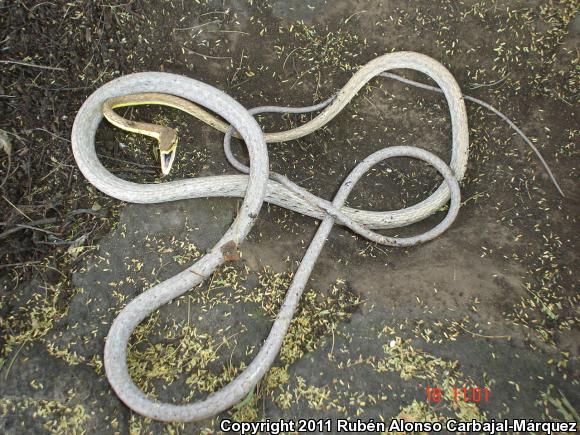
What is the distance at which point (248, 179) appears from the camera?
4129 millimetres

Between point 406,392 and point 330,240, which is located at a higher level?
point 330,240

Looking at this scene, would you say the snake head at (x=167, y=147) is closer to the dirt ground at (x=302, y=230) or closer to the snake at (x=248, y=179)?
the snake at (x=248, y=179)

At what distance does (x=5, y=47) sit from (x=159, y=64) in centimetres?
159

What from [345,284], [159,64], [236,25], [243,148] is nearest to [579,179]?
[345,284]

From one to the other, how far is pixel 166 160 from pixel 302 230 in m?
1.68

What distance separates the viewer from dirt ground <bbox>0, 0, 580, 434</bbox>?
344 cm

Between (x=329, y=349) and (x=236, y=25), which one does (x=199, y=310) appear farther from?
(x=236, y=25)

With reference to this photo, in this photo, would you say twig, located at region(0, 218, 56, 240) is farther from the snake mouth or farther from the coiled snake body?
the snake mouth

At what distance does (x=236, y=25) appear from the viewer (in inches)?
180
